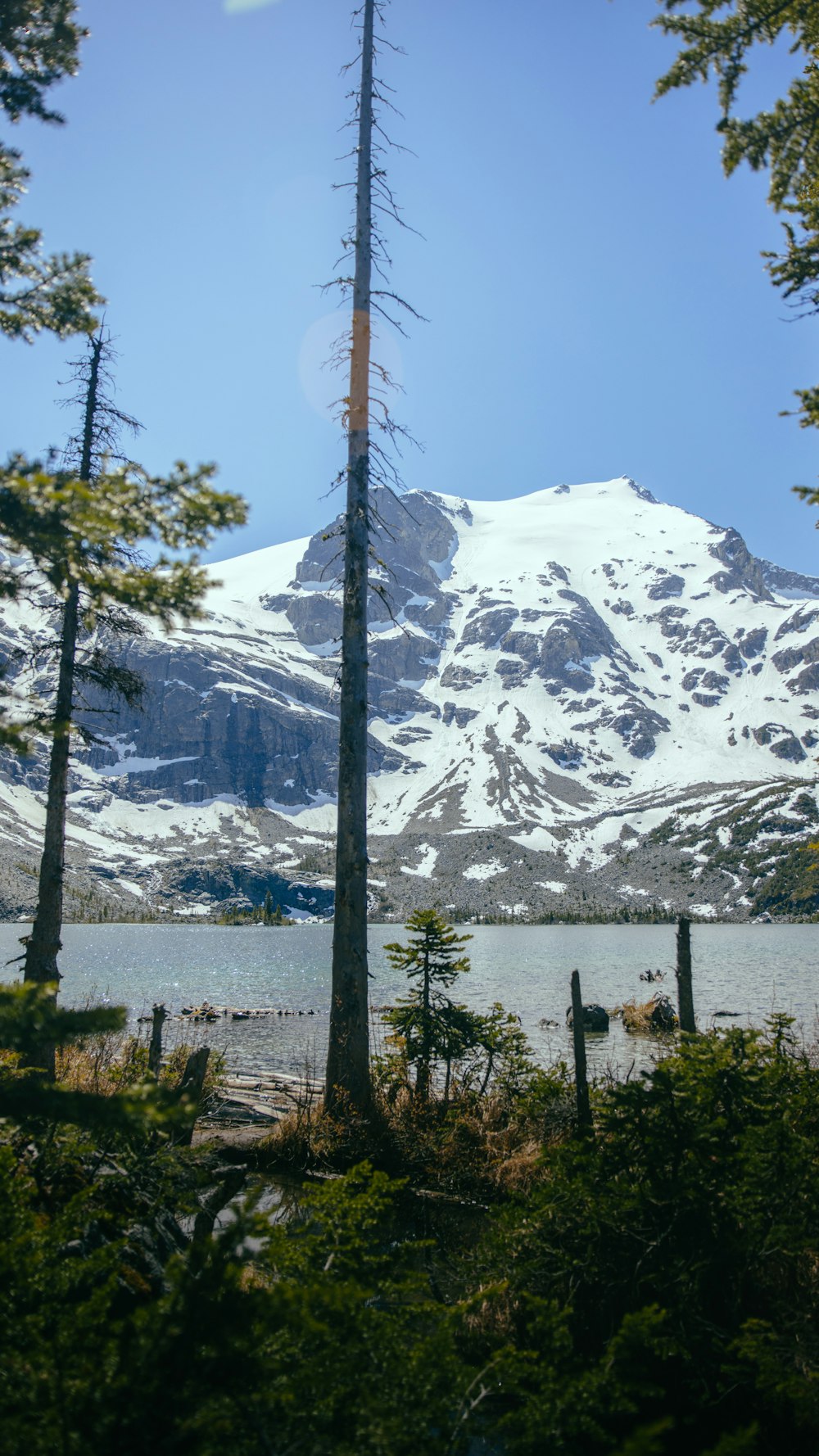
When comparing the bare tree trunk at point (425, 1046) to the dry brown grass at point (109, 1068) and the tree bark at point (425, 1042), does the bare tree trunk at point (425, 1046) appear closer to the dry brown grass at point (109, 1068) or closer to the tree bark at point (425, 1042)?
the tree bark at point (425, 1042)

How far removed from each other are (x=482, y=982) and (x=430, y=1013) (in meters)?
54.1

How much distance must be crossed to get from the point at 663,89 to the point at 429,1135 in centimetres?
1213

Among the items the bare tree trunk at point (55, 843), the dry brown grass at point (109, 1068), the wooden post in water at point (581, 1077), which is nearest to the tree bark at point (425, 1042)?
the wooden post in water at point (581, 1077)

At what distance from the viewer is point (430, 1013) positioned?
42.0 feet

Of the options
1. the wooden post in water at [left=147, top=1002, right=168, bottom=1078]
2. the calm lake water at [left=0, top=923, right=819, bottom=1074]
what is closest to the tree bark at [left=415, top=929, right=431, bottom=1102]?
the calm lake water at [left=0, top=923, right=819, bottom=1074]

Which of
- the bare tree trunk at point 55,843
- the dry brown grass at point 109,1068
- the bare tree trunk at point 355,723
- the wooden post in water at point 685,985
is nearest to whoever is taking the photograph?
the bare tree trunk at point 355,723

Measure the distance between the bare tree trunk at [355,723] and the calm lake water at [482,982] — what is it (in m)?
0.84

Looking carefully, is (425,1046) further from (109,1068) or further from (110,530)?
(110,530)

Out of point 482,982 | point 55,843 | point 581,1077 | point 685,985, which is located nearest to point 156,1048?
point 55,843

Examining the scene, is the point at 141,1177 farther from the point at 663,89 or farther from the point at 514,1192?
the point at 663,89

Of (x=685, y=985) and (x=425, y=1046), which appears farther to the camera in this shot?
(x=685, y=985)

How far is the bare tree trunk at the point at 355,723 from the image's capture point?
443 inches

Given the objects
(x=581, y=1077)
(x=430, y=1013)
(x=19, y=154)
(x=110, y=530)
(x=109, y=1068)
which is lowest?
(x=109, y=1068)

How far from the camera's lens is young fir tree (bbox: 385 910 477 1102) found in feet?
40.9
